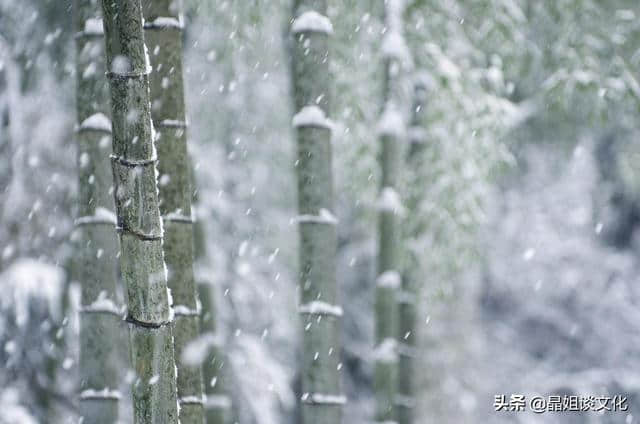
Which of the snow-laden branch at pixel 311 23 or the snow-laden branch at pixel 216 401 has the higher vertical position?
→ the snow-laden branch at pixel 311 23

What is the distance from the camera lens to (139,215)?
1300 mm

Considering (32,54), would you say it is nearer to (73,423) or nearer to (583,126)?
(73,423)

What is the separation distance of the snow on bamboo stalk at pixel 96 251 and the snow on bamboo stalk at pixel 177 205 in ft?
1.25

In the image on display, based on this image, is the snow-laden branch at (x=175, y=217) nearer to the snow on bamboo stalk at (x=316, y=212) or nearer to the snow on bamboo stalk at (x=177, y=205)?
the snow on bamboo stalk at (x=177, y=205)

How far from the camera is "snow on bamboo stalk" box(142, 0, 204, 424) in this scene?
174 cm

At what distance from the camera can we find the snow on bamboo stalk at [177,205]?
1737 millimetres

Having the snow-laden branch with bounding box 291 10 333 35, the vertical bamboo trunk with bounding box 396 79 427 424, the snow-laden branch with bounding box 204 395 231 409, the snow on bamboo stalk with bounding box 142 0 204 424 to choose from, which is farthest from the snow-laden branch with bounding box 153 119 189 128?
the vertical bamboo trunk with bounding box 396 79 427 424

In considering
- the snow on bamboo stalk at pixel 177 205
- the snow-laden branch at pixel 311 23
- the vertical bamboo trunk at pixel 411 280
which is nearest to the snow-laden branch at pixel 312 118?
the snow-laden branch at pixel 311 23

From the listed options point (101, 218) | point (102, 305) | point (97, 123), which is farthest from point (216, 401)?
point (97, 123)

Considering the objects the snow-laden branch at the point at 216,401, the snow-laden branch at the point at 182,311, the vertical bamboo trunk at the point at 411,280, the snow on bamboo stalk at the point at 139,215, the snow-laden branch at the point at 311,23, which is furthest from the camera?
the vertical bamboo trunk at the point at 411,280

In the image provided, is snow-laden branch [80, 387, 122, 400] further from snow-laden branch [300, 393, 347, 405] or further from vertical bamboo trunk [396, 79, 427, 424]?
vertical bamboo trunk [396, 79, 427, 424]

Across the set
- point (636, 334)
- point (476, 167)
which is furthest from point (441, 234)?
point (636, 334)

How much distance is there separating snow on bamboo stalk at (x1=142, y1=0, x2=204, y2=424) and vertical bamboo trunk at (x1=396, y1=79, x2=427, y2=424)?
1840 millimetres

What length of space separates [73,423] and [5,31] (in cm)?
180
